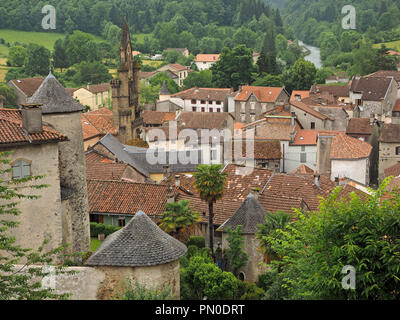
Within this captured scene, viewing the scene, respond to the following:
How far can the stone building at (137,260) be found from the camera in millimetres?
Result: 19766

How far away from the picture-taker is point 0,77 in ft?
375

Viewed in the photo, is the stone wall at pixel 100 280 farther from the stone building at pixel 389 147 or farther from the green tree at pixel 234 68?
the green tree at pixel 234 68

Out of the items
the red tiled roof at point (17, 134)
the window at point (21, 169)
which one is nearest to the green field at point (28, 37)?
the red tiled roof at point (17, 134)

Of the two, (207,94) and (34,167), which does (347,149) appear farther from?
(207,94)

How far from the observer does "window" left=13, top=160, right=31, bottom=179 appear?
2399 centimetres

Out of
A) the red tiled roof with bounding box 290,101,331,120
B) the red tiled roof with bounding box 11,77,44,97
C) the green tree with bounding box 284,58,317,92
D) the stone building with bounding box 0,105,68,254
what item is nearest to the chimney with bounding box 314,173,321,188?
the stone building with bounding box 0,105,68,254

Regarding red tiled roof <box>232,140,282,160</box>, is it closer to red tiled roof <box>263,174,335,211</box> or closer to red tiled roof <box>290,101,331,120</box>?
red tiled roof <box>290,101,331,120</box>

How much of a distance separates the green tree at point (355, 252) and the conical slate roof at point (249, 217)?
40.9ft

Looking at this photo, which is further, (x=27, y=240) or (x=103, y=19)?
(x=103, y=19)

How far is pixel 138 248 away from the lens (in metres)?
20.3

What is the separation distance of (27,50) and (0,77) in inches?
468

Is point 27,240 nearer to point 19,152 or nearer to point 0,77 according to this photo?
point 19,152
